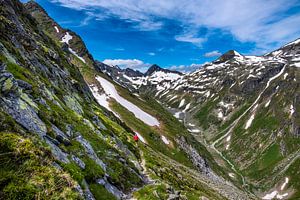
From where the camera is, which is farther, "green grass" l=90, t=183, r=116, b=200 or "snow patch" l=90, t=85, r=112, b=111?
"snow patch" l=90, t=85, r=112, b=111

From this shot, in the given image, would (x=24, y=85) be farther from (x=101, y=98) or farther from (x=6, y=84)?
(x=101, y=98)

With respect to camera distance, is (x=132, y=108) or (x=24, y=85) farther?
(x=132, y=108)

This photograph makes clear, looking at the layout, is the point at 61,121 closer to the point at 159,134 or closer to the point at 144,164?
the point at 144,164

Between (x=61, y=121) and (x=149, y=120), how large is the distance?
112 meters

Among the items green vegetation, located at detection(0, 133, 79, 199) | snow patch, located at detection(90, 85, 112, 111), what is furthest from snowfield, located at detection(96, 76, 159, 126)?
green vegetation, located at detection(0, 133, 79, 199)

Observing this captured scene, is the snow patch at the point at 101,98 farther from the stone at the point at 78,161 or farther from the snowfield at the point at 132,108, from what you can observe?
the stone at the point at 78,161

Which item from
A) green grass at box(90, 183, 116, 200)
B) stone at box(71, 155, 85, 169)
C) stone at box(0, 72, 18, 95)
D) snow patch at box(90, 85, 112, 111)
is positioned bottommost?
green grass at box(90, 183, 116, 200)

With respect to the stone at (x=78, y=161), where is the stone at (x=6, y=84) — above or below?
above

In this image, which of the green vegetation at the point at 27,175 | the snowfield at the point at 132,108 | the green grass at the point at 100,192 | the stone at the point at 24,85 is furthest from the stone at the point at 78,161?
the snowfield at the point at 132,108

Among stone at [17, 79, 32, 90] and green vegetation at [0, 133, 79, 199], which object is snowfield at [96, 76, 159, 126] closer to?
stone at [17, 79, 32, 90]

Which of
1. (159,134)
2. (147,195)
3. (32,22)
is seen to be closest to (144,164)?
(147,195)

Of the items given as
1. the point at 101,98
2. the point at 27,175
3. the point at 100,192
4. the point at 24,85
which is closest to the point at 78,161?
the point at 100,192

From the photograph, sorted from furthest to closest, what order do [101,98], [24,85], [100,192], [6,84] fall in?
[101,98]
[24,85]
[100,192]
[6,84]

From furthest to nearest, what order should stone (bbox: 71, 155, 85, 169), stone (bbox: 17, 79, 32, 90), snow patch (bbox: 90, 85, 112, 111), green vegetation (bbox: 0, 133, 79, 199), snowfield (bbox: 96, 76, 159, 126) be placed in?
1. snowfield (bbox: 96, 76, 159, 126)
2. snow patch (bbox: 90, 85, 112, 111)
3. stone (bbox: 17, 79, 32, 90)
4. stone (bbox: 71, 155, 85, 169)
5. green vegetation (bbox: 0, 133, 79, 199)
